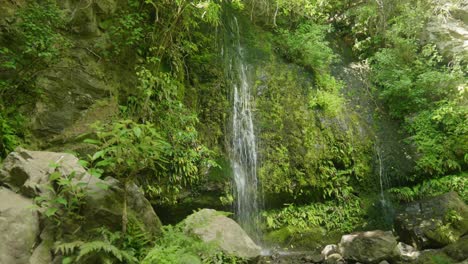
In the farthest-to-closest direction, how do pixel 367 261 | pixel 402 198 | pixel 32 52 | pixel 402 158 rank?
pixel 402 158 → pixel 402 198 → pixel 367 261 → pixel 32 52

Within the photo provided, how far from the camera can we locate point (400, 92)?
978cm

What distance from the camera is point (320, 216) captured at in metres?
7.74

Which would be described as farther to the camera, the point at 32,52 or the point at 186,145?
the point at 186,145

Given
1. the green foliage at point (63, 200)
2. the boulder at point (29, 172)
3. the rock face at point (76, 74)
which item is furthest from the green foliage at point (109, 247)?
the rock face at point (76, 74)

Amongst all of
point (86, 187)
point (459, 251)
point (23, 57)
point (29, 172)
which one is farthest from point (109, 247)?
point (459, 251)

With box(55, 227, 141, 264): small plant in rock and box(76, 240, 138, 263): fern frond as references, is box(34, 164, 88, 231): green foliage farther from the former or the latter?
box(76, 240, 138, 263): fern frond

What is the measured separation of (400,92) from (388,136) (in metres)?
1.44

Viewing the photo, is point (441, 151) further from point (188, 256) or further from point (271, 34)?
point (188, 256)

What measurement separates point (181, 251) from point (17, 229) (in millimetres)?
1500

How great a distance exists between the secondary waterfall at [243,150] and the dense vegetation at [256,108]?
242 millimetres

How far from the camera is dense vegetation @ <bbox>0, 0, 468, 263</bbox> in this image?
158 inches

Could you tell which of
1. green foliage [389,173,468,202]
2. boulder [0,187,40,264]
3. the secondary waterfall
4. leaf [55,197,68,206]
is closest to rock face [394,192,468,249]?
green foliage [389,173,468,202]

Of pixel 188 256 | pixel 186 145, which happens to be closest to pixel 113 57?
pixel 186 145

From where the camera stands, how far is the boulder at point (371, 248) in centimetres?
597
